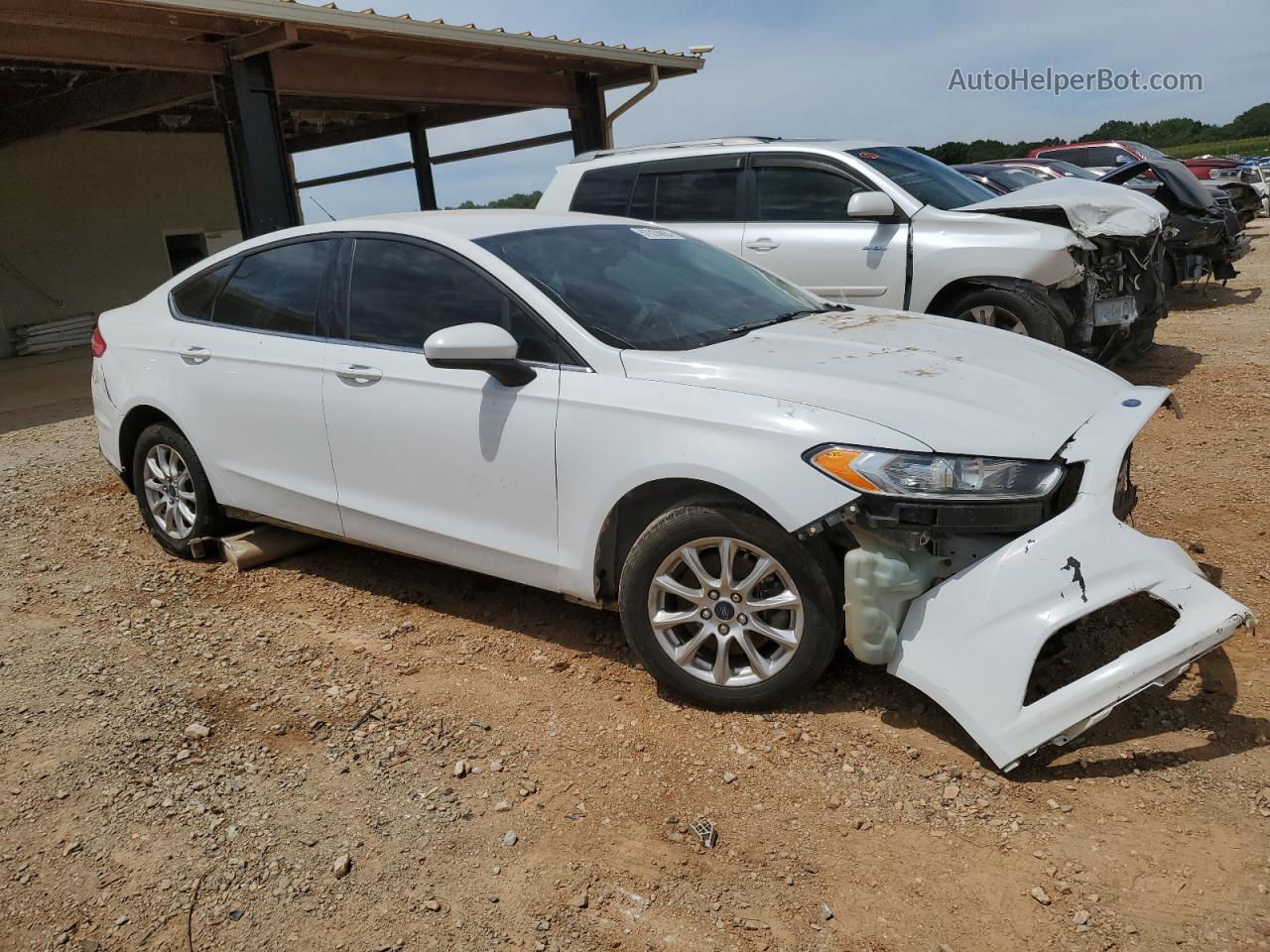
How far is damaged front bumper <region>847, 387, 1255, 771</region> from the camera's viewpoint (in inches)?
107

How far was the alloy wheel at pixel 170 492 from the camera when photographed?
5.00m

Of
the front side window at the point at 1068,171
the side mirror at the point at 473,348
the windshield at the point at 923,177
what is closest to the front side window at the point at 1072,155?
the front side window at the point at 1068,171

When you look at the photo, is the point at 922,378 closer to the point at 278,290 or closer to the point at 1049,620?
the point at 1049,620

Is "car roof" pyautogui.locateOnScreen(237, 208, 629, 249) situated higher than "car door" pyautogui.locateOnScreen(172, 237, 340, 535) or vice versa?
"car roof" pyautogui.locateOnScreen(237, 208, 629, 249)

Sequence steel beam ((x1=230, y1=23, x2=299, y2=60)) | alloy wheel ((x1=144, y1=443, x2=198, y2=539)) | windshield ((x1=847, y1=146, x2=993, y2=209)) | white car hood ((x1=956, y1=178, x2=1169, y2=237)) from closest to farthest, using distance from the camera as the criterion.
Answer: alloy wheel ((x1=144, y1=443, x2=198, y2=539))
white car hood ((x1=956, y1=178, x2=1169, y2=237))
windshield ((x1=847, y1=146, x2=993, y2=209))
steel beam ((x1=230, y1=23, x2=299, y2=60))

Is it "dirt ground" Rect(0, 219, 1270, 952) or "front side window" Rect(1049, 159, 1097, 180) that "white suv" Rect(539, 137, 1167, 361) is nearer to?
"dirt ground" Rect(0, 219, 1270, 952)

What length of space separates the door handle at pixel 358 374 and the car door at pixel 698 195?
12.3ft

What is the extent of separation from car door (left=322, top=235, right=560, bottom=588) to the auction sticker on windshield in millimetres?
919

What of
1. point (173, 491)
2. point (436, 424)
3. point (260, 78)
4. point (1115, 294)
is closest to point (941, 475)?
point (436, 424)

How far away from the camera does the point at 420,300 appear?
4.00 meters

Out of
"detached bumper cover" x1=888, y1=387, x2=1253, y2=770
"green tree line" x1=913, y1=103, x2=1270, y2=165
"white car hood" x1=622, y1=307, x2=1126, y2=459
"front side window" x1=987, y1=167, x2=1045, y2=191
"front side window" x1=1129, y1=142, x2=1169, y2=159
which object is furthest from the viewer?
"green tree line" x1=913, y1=103, x2=1270, y2=165

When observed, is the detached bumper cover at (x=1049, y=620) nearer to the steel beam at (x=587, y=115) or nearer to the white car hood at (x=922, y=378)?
the white car hood at (x=922, y=378)

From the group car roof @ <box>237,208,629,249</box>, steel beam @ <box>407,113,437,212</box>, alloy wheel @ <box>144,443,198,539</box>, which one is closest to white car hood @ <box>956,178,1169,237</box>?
car roof @ <box>237,208,629,249</box>

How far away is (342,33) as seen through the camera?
9.39 metres
